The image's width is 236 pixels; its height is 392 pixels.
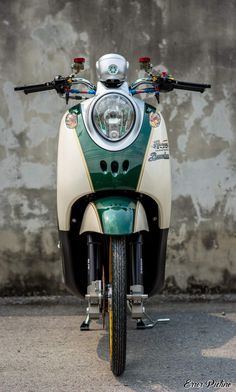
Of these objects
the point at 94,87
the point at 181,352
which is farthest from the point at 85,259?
the point at 94,87

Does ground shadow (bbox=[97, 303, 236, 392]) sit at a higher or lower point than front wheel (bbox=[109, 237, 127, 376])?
lower

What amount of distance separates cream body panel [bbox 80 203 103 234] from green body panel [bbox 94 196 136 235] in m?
0.03

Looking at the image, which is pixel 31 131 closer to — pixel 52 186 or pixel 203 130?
pixel 52 186

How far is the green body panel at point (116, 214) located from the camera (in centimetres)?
345

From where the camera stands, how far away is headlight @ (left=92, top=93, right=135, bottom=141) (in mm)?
3627

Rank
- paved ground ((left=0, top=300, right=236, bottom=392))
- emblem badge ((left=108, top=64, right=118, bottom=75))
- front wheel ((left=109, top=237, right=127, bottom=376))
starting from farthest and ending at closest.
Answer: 1. emblem badge ((left=108, top=64, right=118, bottom=75))
2. paved ground ((left=0, top=300, right=236, bottom=392))
3. front wheel ((left=109, top=237, right=127, bottom=376))

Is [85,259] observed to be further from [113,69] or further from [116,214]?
[113,69]

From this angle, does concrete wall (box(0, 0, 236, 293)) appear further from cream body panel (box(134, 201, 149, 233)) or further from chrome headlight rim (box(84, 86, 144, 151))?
cream body panel (box(134, 201, 149, 233))

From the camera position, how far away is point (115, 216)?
11.4ft

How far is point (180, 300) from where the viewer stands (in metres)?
5.42

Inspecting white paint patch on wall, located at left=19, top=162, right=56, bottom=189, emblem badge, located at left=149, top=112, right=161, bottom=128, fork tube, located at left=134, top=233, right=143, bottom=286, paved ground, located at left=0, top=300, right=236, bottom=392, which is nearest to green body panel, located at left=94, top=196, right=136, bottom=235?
fork tube, located at left=134, top=233, right=143, bottom=286

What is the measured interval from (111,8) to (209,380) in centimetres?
307

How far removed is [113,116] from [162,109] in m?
1.81

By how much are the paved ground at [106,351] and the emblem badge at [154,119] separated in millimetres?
1298
